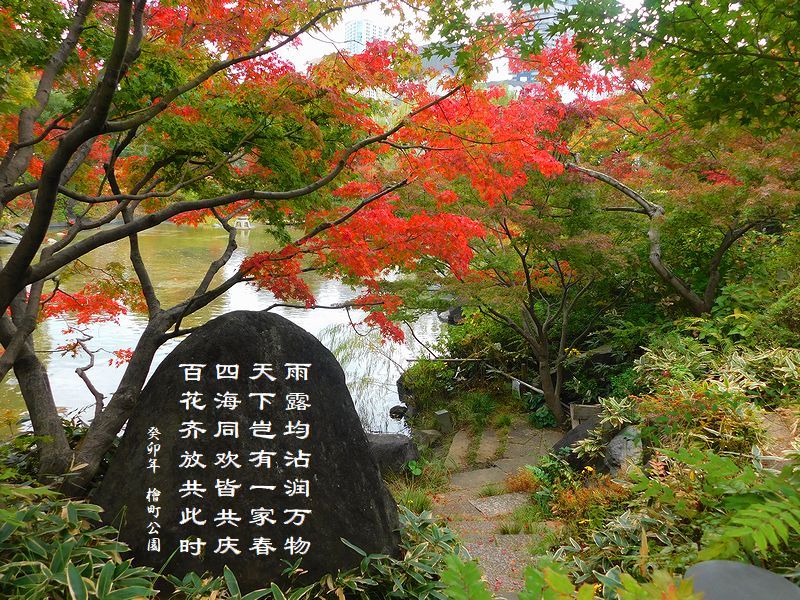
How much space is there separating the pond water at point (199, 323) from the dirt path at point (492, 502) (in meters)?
2.70

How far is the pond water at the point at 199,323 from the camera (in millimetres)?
10344

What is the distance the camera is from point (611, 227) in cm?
779

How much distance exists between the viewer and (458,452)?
869 centimetres

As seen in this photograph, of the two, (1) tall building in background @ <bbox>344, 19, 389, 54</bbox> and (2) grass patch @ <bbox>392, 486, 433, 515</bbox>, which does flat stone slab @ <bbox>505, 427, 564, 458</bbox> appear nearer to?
(2) grass patch @ <bbox>392, 486, 433, 515</bbox>

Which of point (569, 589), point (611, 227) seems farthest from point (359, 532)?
point (611, 227)

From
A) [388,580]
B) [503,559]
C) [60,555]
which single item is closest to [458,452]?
[503,559]

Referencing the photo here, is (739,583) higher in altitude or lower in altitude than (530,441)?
higher

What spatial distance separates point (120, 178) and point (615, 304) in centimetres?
828

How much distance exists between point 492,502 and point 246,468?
387 cm

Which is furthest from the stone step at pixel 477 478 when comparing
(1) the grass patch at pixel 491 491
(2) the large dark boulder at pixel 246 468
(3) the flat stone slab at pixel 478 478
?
(2) the large dark boulder at pixel 246 468

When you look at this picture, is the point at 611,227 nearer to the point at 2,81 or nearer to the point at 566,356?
the point at 566,356

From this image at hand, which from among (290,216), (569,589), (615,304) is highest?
(290,216)

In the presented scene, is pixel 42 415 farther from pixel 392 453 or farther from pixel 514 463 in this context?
pixel 514 463

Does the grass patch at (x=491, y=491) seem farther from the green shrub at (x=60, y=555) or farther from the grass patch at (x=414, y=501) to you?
the green shrub at (x=60, y=555)
